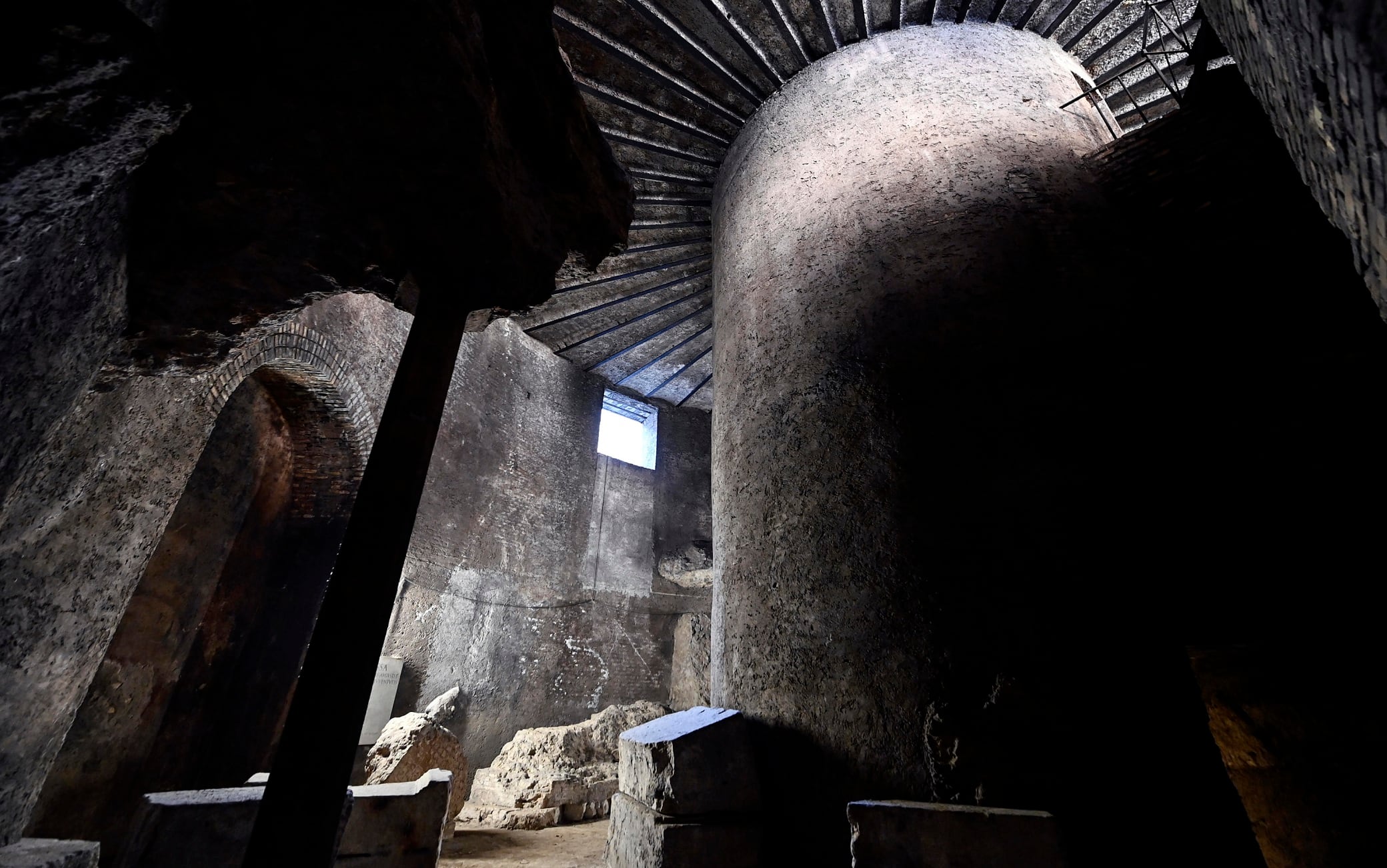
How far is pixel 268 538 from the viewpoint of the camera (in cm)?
524

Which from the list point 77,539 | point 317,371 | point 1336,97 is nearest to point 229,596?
point 317,371

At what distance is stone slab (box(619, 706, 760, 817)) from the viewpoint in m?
2.44

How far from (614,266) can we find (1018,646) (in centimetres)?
577

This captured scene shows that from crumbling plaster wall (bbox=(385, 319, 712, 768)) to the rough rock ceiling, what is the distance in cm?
347

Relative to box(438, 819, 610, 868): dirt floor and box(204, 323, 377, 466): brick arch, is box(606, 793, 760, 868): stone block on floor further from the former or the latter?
box(204, 323, 377, 466): brick arch

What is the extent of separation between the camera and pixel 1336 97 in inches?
52.9

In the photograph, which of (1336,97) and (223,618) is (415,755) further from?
(1336,97)

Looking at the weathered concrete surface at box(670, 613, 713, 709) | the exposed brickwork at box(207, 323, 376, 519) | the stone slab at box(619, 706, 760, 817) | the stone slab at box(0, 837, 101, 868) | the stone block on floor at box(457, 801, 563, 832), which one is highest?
the exposed brickwork at box(207, 323, 376, 519)

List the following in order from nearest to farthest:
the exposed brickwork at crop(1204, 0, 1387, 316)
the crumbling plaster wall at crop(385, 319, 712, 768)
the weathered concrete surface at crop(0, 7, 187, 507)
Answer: the weathered concrete surface at crop(0, 7, 187, 507), the exposed brickwork at crop(1204, 0, 1387, 316), the crumbling plaster wall at crop(385, 319, 712, 768)

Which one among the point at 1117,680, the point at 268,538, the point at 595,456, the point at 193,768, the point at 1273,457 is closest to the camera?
the point at 1117,680

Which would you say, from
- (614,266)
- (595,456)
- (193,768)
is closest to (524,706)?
(193,768)

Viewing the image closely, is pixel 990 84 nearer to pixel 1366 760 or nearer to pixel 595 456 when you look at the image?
pixel 1366 760

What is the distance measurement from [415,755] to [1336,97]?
6411 millimetres

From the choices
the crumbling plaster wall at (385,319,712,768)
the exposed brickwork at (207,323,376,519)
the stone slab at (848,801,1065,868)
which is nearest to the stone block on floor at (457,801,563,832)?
the crumbling plaster wall at (385,319,712,768)
